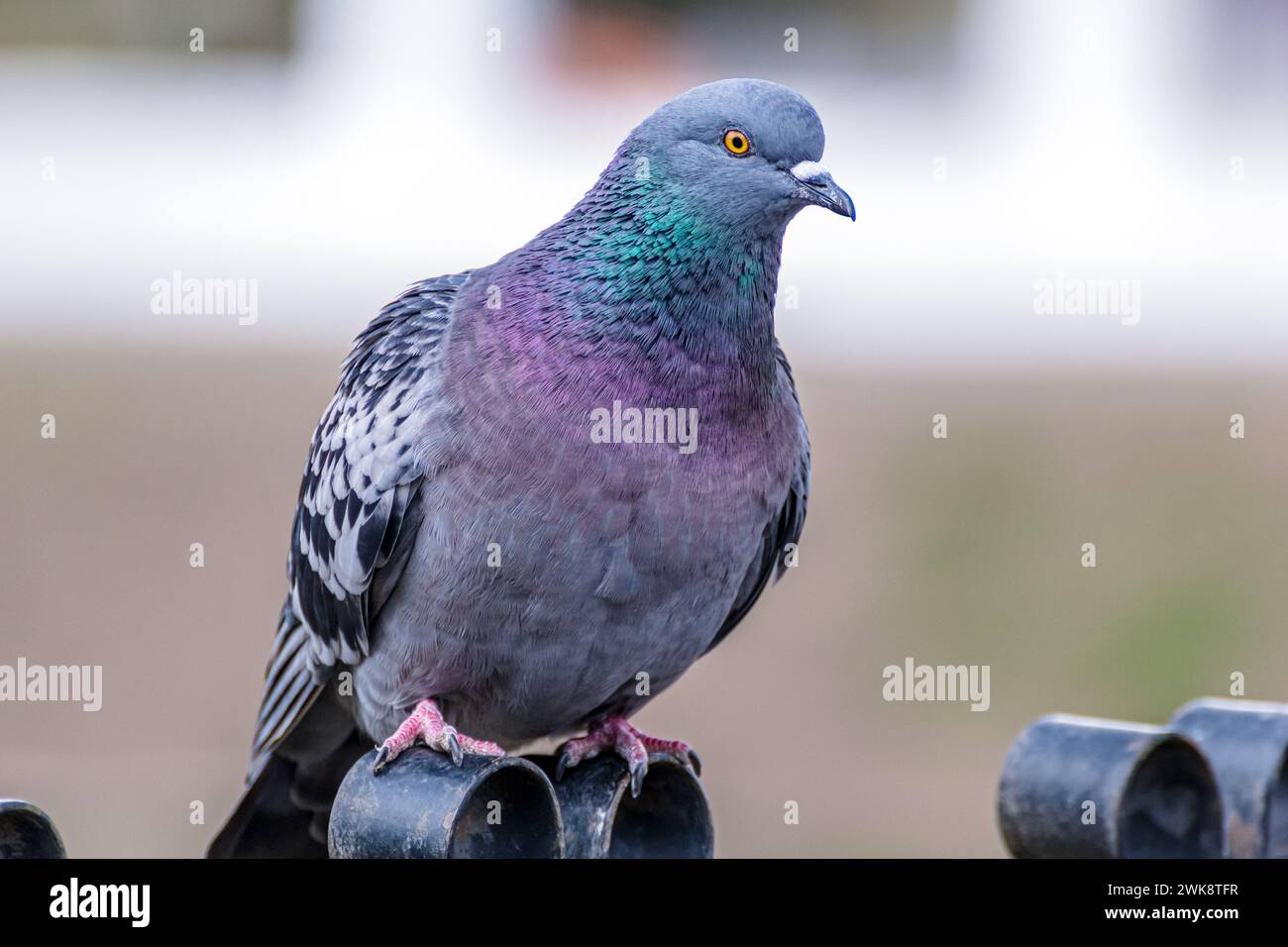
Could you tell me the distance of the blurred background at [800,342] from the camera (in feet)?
30.1

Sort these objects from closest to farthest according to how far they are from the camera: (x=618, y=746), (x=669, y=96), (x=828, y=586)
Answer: (x=618, y=746) < (x=828, y=586) < (x=669, y=96)

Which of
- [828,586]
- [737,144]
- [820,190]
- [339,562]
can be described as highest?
[737,144]

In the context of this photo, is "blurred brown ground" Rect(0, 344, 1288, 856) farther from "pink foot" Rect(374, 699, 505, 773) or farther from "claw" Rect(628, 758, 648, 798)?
"claw" Rect(628, 758, 648, 798)

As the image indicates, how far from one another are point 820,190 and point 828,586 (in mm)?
6234

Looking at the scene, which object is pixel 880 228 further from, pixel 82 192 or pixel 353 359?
pixel 353 359

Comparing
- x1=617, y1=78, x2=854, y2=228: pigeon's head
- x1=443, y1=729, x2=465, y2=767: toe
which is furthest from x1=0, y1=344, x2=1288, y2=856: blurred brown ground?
x1=617, y1=78, x2=854, y2=228: pigeon's head

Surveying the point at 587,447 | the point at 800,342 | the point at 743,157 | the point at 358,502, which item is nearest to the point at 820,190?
the point at 743,157

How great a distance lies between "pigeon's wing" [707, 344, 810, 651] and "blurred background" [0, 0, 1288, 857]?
3978mm

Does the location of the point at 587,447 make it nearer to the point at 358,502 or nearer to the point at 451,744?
the point at 358,502

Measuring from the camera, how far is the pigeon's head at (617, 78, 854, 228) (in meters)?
3.92

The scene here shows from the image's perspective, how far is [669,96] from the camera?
489 inches

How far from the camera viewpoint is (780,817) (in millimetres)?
8461

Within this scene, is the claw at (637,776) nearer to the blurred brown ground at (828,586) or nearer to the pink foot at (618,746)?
the pink foot at (618,746)

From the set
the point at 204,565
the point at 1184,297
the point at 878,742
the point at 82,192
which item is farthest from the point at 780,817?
the point at 82,192
